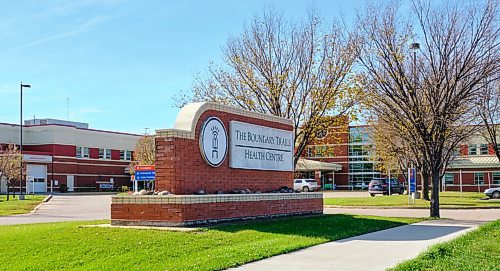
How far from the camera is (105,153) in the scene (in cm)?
7456

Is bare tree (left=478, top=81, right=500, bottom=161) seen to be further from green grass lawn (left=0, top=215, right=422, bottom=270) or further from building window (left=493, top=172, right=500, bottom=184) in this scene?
building window (left=493, top=172, right=500, bottom=184)

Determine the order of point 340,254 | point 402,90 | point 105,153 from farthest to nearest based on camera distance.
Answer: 1. point 105,153
2. point 402,90
3. point 340,254

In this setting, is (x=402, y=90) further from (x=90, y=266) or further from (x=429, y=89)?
(x=90, y=266)

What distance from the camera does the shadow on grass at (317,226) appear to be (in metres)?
15.5

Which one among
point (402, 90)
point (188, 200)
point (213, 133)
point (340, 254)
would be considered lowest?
point (340, 254)

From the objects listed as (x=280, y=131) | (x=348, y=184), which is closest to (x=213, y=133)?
(x=280, y=131)

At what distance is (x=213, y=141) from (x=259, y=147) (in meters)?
2.78

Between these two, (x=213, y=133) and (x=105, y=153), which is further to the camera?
(x=105, y=153)

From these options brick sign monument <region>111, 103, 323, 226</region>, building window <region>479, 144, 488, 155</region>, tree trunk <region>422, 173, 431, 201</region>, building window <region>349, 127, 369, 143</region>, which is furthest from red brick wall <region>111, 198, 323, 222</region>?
building window <region>479, 144, 488, 155</region>

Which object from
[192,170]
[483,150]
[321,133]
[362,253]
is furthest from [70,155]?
[362,253]

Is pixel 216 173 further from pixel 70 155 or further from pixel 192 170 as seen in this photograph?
pixel 70 155

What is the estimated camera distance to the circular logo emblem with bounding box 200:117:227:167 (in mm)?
16953

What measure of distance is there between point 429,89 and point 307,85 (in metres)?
6.60

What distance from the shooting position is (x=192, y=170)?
54.1 feet
